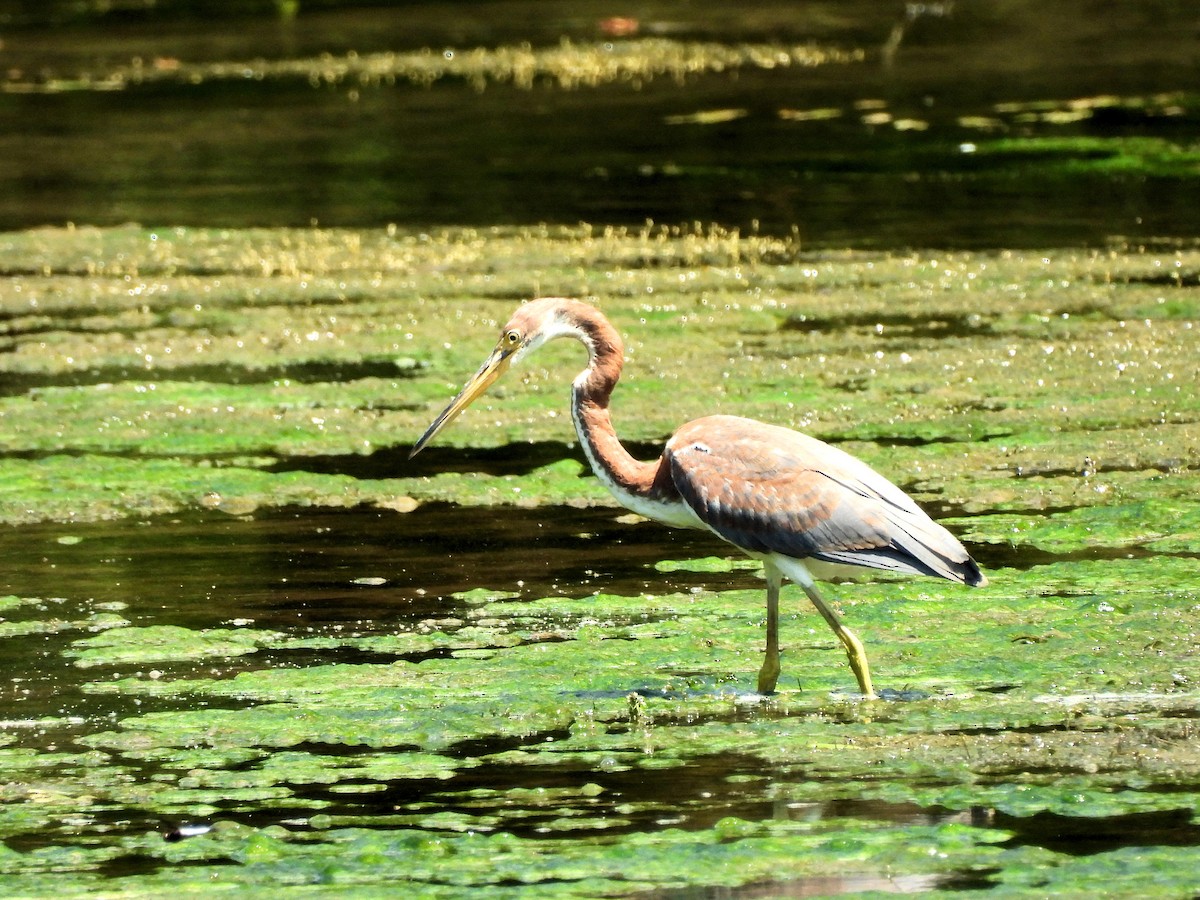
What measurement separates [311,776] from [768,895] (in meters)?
1.84

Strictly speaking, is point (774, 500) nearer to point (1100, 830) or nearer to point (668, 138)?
point (1100, 830)

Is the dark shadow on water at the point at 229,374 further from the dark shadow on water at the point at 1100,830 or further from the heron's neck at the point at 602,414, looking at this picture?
the dark shadow on water at the point at 1100,830

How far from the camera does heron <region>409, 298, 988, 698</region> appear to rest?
286 inches

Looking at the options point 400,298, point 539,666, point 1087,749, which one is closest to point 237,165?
point 400,298

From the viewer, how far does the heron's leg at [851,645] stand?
283 inches

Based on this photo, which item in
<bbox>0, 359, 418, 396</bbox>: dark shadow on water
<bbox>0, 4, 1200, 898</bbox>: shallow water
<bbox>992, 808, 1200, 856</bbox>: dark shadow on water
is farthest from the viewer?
<bbox>0, 359, 418, 396</bbox>: dark shadow on water

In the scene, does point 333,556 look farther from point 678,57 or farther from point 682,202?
point 678,57

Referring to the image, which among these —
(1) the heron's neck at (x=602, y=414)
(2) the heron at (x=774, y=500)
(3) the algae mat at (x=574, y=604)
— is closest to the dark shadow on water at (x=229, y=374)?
(3) the algae mat at (x=574, y=604)

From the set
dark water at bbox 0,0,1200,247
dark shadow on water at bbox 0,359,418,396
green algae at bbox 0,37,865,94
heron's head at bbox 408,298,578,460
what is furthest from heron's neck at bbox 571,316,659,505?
green algae at bbox 0,37,865,94

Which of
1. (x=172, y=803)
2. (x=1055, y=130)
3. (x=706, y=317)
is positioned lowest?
(x=172, y=803)

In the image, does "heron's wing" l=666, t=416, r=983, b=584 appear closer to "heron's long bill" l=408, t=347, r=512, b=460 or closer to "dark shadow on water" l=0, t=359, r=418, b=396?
"heron's long bill" l=408, t=347, r=512, b=460

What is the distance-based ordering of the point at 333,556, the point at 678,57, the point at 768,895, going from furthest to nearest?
the point at 678,57
the point at 333,556
the point at 768,895

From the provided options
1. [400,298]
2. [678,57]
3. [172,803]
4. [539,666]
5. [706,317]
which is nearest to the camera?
[172,803]

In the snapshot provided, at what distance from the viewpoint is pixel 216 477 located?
36.3 feet
